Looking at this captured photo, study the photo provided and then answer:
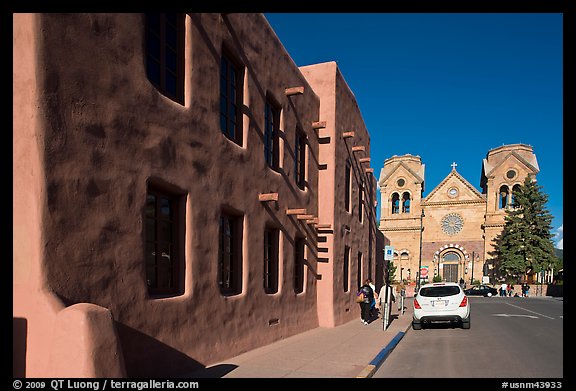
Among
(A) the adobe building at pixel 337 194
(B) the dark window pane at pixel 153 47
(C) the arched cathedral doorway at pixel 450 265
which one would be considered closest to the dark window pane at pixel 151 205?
(B) the dark window pane at pixel 153 47

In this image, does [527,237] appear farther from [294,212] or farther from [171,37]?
[171,37]

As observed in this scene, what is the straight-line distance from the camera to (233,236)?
8969 millimetres

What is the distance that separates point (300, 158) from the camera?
13.3 meters

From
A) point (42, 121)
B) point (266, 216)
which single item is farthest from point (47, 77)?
point (266, 216)

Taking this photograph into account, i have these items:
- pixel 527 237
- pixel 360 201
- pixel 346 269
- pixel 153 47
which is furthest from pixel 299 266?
pixel 527 237

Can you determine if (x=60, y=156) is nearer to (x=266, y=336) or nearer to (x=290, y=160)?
(x=266, y=336)

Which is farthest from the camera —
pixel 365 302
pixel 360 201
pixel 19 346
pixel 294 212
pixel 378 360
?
pixel 360 201

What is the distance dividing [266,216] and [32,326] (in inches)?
247

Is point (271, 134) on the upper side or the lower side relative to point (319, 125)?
lower

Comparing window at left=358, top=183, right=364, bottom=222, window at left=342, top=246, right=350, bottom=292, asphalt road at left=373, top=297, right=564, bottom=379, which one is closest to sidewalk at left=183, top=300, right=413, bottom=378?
asphalt road at left=373, top=297, right=564, bottom=379

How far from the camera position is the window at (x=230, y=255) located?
838 centimetres

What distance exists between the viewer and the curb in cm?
706

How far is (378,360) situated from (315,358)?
3.87 feet

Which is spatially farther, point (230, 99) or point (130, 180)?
point (230, 99)
